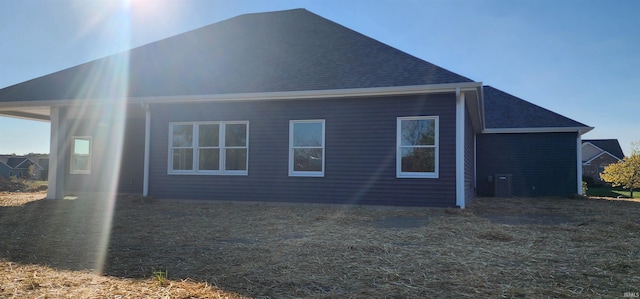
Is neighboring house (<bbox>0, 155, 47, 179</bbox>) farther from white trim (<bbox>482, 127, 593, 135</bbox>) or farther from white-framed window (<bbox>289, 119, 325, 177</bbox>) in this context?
white trim (<bbox>482, 127, 593, 135</bbox>)

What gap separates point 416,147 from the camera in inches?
386

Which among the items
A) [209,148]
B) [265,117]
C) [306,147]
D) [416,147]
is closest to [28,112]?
[209,148]

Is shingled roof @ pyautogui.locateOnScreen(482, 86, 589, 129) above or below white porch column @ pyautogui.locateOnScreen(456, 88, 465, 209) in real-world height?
above

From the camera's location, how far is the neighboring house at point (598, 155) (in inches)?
1567

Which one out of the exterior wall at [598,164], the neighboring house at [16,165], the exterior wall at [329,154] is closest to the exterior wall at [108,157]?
the exterior wall at [329,154]

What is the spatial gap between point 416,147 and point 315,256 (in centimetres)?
563

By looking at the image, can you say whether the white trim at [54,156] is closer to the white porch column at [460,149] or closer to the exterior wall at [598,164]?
the white porch column at [460,149]

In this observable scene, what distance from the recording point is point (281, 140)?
1070 cm

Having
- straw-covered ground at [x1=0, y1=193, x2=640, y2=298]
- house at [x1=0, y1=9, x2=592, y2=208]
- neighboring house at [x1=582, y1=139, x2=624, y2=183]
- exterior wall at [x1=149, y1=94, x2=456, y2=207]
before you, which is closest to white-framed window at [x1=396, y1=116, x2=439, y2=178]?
house at [x1=0, y1=9, x2=592, y2=208]

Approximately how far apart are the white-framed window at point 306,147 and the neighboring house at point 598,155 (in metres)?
36.2

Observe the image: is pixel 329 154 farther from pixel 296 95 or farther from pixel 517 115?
pixel 517 115

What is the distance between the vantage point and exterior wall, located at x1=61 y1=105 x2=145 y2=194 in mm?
14172

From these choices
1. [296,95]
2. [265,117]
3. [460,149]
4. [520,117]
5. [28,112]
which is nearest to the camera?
[460,149]

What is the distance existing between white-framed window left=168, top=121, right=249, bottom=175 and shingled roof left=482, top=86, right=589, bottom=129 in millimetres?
10530
